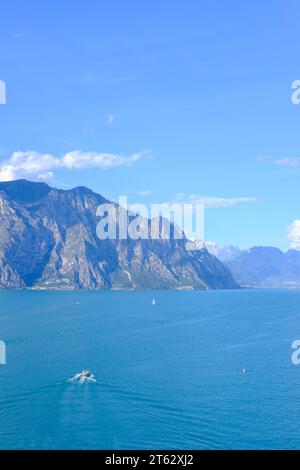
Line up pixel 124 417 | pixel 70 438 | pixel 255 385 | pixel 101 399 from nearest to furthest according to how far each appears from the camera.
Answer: pixel 70 438
pixel 124 417
pixel 101 399
pixel 255 385

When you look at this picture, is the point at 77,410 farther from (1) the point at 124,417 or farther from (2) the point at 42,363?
(2) the point at 42,363

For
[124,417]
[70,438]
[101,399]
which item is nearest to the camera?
[70,438]

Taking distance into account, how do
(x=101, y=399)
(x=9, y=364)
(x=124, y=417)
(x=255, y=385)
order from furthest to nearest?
(x=9, y=364)
(x=255, y=385)
(x=101, y=399)
(x=124, y=417)

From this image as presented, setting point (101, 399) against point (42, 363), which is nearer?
point (101, 399)

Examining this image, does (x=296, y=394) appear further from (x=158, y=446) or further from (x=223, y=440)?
(x=158, y=446)

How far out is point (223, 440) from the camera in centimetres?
11300

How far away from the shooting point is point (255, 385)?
527 ft
